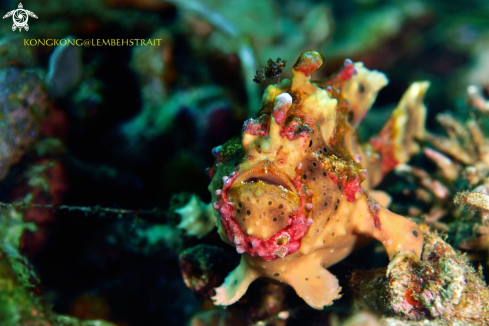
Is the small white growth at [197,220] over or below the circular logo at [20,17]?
below

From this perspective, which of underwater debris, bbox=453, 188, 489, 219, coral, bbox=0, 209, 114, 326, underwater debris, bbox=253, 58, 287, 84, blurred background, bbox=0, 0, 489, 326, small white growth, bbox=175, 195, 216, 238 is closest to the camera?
coral, bbox=0, 209, 114, 326

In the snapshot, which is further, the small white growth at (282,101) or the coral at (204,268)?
the coral at (204,268)

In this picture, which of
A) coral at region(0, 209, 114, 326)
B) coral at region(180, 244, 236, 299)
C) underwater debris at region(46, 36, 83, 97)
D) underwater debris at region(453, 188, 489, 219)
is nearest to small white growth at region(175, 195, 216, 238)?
coral at region(180, 244, 236, 299)

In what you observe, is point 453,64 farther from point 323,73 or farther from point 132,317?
point 132,317

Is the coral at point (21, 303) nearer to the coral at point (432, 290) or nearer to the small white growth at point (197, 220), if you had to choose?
the small white growth at point (197, 220)

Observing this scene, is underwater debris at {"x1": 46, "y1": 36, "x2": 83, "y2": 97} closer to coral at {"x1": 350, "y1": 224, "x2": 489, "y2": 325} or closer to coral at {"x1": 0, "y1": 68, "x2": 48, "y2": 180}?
coral at {"x1": 0, "y1": 68, "x2": 48, "y2": 180}

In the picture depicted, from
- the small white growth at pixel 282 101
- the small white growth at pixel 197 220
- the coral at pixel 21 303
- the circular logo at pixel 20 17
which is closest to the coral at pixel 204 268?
the small white growth at pixel 197 220

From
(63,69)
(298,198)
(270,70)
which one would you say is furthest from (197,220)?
(63,69)

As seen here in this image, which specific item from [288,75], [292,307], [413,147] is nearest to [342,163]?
[292,307]
